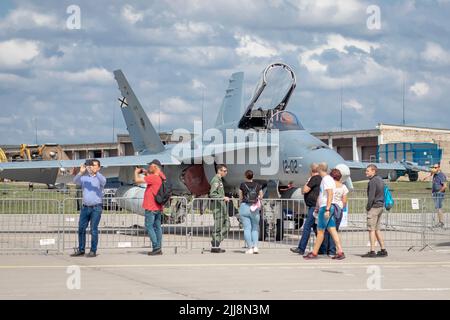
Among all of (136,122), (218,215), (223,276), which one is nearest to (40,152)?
(136,122)

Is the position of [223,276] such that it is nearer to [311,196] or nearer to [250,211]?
[250,211]

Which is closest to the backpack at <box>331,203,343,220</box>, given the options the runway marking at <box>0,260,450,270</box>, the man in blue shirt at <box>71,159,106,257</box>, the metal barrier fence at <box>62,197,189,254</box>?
the runway marking at <box>0,260,450,270</box>

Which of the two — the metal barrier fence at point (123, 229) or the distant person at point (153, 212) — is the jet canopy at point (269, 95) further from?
the distant person at point (153, 212)

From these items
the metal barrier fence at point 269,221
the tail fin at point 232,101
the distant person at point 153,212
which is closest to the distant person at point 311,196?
the metal barrier fence at point 269,221

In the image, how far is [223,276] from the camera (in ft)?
38.1

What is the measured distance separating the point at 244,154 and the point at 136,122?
736 cm

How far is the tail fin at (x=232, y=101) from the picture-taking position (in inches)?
949

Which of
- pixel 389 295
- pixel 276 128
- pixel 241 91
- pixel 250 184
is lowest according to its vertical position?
pixel 389 295

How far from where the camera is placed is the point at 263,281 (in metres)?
11.1

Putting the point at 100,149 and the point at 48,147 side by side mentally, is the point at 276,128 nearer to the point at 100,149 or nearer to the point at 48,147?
the point at 48,147

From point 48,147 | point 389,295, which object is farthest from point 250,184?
point 48,147

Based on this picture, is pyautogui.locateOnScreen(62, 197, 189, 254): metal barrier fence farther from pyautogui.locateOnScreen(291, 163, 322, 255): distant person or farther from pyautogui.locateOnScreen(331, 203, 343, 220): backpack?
pyautogui.locateOnScreen(331, 203, 343, 220): backpack

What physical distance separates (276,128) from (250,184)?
371cm

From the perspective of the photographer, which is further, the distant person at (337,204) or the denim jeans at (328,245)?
the denim jeans at (328,245)
